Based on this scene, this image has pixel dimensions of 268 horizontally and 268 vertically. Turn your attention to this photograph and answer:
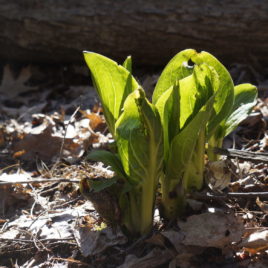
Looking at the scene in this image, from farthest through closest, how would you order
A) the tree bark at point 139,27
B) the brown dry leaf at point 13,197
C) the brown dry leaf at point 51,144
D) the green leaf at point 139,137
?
the tree bark at point 139,27, the brown dry leaf at point 51,144, the brown dry leaf at point 13,197, the green leaf at point 139,137

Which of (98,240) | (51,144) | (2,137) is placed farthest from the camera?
(2,137)

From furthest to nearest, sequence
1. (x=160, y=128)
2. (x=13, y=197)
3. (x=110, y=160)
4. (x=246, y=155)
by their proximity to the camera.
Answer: (x=13, y=197) < (x=246, y=155) < (x=110, y=160) < (x=160, y=128)

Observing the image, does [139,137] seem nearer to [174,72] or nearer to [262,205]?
[174,72]

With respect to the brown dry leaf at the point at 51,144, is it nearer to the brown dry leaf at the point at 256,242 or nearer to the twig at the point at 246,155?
the twig at the point at 246,155

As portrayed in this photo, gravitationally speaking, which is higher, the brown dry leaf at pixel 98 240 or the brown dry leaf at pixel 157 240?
the brown dry leaf at pixel 157 240

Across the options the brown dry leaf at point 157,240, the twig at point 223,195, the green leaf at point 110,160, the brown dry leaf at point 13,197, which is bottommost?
the brown dry leaf at point 13,197

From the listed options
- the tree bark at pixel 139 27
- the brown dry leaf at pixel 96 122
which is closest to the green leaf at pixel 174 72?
the brown dry leaf at pixel 96 122

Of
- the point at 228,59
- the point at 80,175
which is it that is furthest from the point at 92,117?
the point at 228,59

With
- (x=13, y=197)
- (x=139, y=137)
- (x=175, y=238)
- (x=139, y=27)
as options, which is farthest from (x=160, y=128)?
(x=139, y=27)
